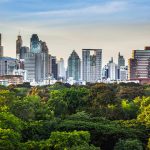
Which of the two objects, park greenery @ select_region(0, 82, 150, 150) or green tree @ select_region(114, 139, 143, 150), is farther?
green tree @ select_region(114, 139, 143, 150)

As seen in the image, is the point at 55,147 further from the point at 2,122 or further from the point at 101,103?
the point at 101,103

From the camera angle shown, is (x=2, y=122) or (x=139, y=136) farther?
(x=139, y=136)

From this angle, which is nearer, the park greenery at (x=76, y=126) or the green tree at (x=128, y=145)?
the park greenery at (x=76, y=126)

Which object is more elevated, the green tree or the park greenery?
the park greenery

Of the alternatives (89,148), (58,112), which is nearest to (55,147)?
(89,148)

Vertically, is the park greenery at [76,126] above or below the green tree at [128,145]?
above

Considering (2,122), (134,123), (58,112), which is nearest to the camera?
(2,122)

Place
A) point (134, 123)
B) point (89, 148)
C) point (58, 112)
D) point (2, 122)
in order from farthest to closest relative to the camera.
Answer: point (58, 112) → point (134, 123) → point (2, 122) → point (89, 148)

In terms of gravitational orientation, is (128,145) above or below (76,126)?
below

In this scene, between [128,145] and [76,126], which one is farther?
[76,126]
